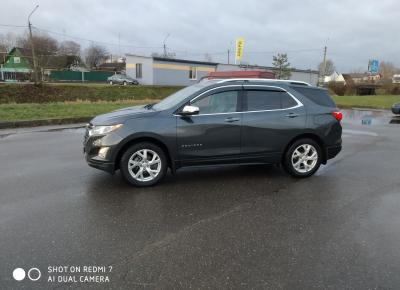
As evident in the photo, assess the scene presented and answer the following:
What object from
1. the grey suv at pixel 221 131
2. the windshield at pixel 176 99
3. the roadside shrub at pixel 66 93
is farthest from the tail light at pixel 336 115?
the roadside shrub at pixel 66 93

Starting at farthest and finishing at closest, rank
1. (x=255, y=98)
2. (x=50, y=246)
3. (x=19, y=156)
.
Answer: (x=19, y=156) → (x=255, y=98) → (x=50, y=246)

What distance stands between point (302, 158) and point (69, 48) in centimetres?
8229

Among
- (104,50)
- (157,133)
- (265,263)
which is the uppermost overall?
(104,50)

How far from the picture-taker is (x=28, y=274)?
121 inches

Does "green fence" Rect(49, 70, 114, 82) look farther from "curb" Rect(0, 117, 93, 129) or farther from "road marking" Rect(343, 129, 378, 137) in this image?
"road marking" Rect(343, 129, 378, 137)

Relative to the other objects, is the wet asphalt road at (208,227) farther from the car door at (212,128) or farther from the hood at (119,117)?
the hood at (119,117)

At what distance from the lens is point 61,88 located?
101 ft

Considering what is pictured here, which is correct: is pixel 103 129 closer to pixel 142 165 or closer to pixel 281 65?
pixel 142 165

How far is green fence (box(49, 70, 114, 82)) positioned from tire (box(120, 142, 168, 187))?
49386 millimetres

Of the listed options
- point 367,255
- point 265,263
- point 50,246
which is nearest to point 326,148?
point 367,255

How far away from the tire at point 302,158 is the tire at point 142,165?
222 centimetres

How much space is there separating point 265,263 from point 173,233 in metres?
1.11

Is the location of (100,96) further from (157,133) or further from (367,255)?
(367,255)

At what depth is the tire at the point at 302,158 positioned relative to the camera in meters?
6.14
